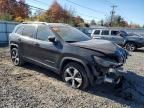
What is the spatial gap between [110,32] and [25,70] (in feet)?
36.8

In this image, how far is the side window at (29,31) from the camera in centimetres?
739

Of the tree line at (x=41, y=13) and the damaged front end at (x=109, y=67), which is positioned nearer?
the damaged front end at (x=109, y=67)

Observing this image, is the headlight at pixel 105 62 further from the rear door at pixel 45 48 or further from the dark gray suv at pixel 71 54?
the rear door at pixel 45 48

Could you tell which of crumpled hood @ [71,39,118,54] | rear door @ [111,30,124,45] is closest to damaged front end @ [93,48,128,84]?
crumpled hood @ [71,39,118,54]

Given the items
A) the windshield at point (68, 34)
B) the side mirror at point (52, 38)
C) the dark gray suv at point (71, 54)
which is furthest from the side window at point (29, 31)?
the side mirror at point (52, 38)

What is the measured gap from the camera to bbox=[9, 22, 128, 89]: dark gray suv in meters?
5.48

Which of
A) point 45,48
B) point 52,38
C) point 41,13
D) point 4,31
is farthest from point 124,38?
point 41,13

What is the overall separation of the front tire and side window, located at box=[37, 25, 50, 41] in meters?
1.28

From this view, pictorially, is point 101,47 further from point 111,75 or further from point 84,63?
point 111,75

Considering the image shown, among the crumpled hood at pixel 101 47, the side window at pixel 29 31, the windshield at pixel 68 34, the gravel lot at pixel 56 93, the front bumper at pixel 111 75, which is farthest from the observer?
the side window at pixel 29 31

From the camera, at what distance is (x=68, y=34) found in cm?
675

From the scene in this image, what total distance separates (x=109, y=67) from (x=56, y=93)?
1488mm

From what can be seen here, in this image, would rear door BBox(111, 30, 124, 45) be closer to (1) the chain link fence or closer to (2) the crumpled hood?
(1) the chain link fence

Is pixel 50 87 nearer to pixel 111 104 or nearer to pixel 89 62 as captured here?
pixel 89 62
